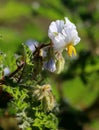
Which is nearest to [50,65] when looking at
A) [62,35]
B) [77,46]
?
[62,35]

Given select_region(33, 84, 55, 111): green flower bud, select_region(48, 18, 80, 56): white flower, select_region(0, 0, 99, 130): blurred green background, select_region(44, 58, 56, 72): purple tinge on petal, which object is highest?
select_region(0, 0, 99, 130): blurred green background

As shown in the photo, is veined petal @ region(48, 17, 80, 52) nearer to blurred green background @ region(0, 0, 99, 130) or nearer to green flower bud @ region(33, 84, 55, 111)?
green flower bud @ region(33, 84, 55, 111)

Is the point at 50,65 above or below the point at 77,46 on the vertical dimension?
below

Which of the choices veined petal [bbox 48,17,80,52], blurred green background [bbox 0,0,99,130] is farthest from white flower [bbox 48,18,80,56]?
blurred green background [bbox 0,0,99,130]

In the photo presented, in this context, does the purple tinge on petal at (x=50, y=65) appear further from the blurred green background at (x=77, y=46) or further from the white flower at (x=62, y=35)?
the blurred green background at (x=77, y=46)

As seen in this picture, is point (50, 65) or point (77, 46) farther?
point (77, 46)

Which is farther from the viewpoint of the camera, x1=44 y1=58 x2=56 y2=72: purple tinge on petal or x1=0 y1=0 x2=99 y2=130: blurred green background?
x1=0 y1=0 x2=99 y2=130: blurred green background

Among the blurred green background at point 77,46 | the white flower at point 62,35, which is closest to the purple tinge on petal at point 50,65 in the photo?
the white flower at point 62,35

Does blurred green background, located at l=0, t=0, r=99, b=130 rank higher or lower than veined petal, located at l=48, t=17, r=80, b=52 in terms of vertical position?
higher

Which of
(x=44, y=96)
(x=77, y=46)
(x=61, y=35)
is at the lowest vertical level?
(x=44, y=96)

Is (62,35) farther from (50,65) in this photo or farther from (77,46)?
(77,46)
